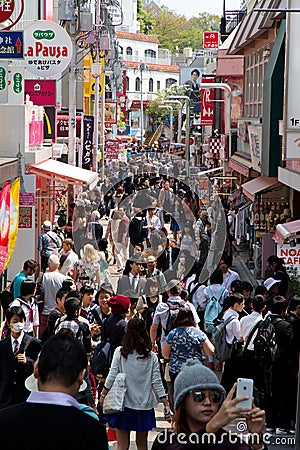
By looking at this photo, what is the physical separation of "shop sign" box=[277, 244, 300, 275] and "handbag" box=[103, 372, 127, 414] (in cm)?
644

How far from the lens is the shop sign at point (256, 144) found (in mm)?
A: 26694

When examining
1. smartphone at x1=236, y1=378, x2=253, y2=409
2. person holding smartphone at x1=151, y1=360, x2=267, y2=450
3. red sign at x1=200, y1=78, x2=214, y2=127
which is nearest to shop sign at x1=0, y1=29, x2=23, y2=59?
person holding smartphone at x1=151, y1=360, x2=267, y2=450

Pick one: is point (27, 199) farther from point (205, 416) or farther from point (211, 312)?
Result: point (205, 416)

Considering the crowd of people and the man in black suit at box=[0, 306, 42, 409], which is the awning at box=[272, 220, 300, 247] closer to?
the crowd of people

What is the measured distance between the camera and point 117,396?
28.1 feet

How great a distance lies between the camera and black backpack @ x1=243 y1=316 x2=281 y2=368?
999 cm

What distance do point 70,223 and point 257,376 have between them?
1420cm

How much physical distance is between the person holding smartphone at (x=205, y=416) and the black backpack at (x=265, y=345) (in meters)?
5.25

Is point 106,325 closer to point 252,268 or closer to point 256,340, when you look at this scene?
point 256,340

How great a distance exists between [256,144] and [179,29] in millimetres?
128785

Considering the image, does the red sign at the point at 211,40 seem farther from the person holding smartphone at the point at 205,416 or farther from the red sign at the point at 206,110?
the person holding smartphone at the point at 205,416

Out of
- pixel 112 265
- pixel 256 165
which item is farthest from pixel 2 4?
pixel 256 165

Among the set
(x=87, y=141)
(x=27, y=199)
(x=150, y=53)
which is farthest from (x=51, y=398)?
(x=150, y=53)

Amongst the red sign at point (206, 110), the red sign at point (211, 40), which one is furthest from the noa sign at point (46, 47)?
the red sign at point (211, 40)
